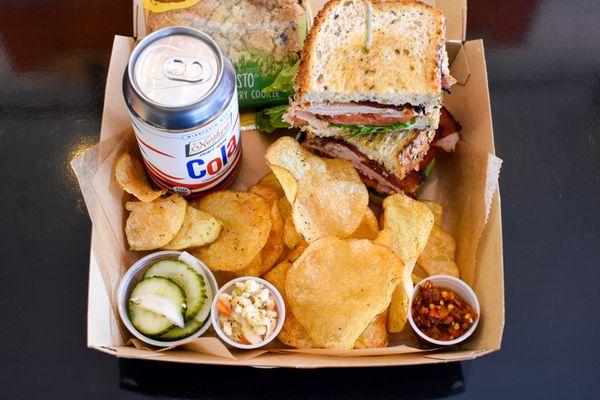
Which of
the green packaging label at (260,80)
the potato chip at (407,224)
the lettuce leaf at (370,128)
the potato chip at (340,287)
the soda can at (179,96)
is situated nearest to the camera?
the soda can at (179,96)

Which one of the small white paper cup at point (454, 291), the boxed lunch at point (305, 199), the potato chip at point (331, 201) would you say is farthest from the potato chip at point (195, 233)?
the small white paper cup at point (454, 291)

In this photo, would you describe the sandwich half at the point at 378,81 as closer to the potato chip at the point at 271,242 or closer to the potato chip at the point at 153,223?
the potato chip at the point at 271,242

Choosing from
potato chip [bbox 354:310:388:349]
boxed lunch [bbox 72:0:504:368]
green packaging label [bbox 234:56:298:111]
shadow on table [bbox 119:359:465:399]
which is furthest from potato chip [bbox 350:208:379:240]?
green packaging label [bbox 234:56:298:111]

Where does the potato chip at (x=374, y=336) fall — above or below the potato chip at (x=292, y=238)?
below

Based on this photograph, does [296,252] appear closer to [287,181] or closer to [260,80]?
[287,181]

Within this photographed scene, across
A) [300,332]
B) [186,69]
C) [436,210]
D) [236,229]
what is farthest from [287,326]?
[186,69]

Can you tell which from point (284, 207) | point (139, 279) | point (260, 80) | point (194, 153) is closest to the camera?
point (194, 153)

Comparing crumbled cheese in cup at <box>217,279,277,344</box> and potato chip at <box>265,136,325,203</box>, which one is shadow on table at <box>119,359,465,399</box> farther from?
potato chip at <box>265,136,325,203</box>

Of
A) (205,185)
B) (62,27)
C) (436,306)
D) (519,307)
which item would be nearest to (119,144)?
(205,185)
